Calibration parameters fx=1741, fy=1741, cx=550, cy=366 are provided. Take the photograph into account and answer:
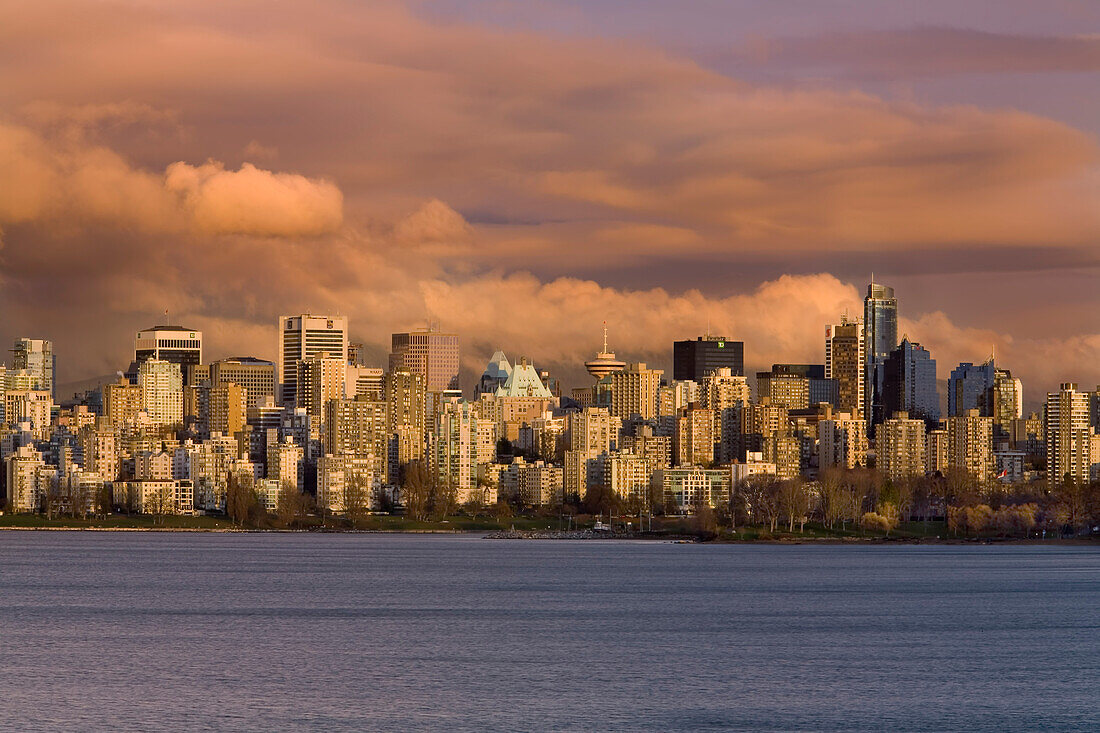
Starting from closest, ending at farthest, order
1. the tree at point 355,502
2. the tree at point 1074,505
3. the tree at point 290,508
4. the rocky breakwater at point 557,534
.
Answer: the tree at point 1074,505
the rocky breakwater at point 557,534
the tree at point 290,508
the tree at point 355,502

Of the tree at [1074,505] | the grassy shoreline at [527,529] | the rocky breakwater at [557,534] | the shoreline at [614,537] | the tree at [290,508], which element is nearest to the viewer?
the shoreline at [614,537]

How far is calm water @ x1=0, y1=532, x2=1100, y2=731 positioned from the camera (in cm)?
4388

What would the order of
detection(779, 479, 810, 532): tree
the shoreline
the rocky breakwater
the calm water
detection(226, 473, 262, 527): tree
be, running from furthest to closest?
detection(226, 473, 262, 527): tree < the rocky breakwater < detection(779, 479, 810, 532): tree < the shoreline < the calm water

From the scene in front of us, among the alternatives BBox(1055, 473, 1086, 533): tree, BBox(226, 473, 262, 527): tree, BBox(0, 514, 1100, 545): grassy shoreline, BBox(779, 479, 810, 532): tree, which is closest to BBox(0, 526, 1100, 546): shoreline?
BBox(0, 514, 1100, 545): grassy shoreline

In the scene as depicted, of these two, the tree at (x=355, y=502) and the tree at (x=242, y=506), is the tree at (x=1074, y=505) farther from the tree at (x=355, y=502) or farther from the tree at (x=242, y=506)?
the tree at (x=242, y=506)

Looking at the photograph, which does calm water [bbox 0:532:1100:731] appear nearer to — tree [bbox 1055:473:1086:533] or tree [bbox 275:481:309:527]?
tree [bbox 1055:473:1086:533]

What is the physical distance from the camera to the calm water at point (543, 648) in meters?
43.9

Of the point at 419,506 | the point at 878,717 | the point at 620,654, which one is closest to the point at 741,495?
the point at 419,506

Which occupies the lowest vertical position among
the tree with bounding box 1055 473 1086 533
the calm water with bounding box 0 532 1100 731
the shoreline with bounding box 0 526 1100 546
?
the shoreline with bounding box 0 526 1100 546

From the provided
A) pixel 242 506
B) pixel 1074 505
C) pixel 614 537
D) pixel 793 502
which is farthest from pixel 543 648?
pixel 242 506

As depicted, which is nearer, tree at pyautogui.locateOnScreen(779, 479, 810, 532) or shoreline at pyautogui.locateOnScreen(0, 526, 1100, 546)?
shoreline at pyautogui.locateOnScreen(0, 526, 1100, 546)

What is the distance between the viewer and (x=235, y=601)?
77.8 m

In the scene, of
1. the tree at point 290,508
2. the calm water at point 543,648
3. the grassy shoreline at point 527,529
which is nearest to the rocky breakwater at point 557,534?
the grassy shoreline at point 527,529

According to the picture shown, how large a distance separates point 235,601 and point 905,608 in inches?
1167
